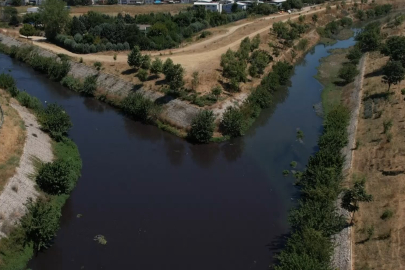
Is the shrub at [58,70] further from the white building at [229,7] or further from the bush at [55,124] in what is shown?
the white building at [229,7]

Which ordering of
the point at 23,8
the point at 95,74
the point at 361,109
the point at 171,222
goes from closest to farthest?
the point at 171,222 < the point at 361,109 < the point at 95,74 < the point at 23,8

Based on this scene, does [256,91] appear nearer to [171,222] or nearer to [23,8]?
[171,222]

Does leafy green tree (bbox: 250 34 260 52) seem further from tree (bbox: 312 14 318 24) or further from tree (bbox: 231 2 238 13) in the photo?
tree (bbox: 231 2 238 13)

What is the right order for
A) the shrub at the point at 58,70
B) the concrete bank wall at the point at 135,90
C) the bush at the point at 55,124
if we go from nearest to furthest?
the bush at the point at 55,124
the concrete bank wall at the point at 135,90
the shrub at the point at 58,70

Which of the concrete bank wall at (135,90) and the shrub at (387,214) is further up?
the concrete bank wall at (135,90)

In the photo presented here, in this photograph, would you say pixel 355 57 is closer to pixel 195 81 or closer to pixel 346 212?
pixel 195 81

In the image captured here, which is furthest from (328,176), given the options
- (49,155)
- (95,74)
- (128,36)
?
(128,36)

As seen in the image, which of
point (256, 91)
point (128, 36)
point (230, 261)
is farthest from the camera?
point (128, 36)

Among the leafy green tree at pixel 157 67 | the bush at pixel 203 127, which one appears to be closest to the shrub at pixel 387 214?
the bush at pixel 203 127
